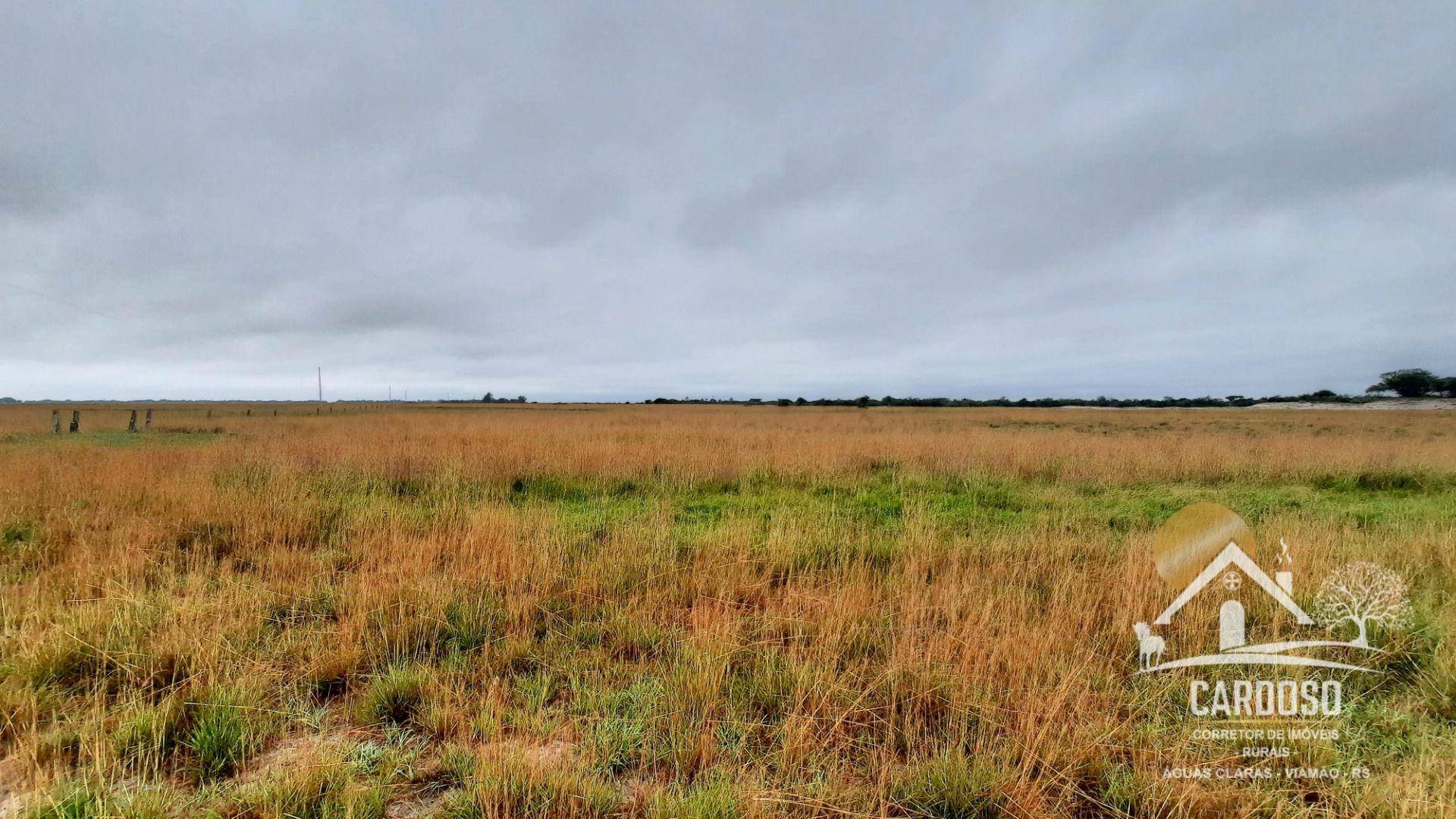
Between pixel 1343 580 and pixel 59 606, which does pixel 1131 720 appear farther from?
pixel 59 606

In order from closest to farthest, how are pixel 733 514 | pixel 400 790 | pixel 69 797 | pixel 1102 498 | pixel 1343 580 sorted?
1. pixel 69 797
2. pixel 400 790
3. pixel 1343 580
4. pixel 733 514
5. pixel 1102 498

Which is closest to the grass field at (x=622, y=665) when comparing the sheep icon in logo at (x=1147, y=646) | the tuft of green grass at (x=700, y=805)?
the tuft of green grass at (x=700, y=805)

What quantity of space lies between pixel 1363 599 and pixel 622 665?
7016mm

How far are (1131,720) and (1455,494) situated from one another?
52.0 ft

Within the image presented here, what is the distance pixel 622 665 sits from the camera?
383 centimetres

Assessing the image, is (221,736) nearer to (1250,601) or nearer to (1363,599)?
(1250,601)

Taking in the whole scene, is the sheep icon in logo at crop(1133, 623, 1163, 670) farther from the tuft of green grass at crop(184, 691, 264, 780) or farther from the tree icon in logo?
the tuft of green grass at crop(184, 691, 264, 780)

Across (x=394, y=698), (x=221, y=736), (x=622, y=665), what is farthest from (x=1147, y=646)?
(x=221, y=736)

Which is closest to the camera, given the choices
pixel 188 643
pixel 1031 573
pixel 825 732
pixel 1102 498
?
pixel 825 732

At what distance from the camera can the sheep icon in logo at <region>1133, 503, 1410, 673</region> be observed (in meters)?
4.00

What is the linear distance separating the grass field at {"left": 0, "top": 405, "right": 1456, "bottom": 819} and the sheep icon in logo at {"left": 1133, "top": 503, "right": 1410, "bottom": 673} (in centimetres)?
21

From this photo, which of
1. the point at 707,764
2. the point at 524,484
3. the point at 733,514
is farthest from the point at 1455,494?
the point at 524,484

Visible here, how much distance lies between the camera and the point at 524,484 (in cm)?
1166
